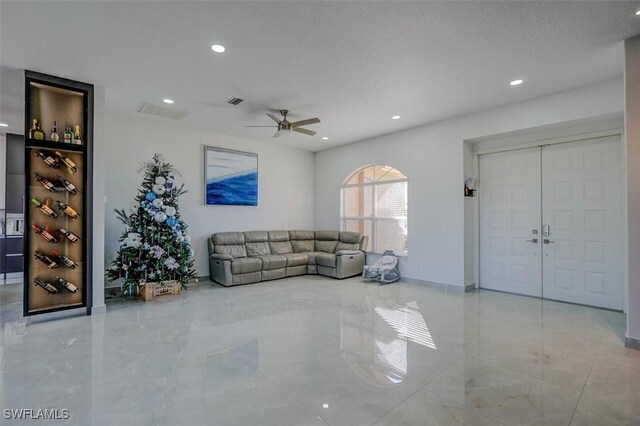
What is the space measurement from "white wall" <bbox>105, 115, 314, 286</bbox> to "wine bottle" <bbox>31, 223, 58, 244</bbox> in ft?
4.47

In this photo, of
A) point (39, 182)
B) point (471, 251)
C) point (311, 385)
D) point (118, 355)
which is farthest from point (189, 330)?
point (471, 251)

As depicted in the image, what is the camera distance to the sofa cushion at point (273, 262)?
6.30 m

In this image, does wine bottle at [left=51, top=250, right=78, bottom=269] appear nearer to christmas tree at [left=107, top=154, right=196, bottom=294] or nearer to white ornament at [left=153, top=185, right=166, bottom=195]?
christmas tree at [left=107, top=154, right=196, bottom=294]

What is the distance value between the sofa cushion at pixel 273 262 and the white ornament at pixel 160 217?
2.04 m

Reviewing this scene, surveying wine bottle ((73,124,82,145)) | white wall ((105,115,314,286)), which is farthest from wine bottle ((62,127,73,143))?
white wall ((105,115,314,286))

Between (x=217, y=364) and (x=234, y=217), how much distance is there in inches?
174

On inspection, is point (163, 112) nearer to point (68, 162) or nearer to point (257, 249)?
point (68, 162)

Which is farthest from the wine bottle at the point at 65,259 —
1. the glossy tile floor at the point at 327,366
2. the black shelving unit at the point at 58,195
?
the glossy tile floor at the point at 327,366

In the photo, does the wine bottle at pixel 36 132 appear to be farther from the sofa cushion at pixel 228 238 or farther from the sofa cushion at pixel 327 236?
the sofa cushion at pixel 327 236

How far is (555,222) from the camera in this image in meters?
4.83

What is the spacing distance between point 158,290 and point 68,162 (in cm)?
218

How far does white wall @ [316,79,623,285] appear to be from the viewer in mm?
4570

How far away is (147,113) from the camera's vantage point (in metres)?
5.25

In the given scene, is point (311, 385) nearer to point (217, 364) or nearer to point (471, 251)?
point (217, 364)
